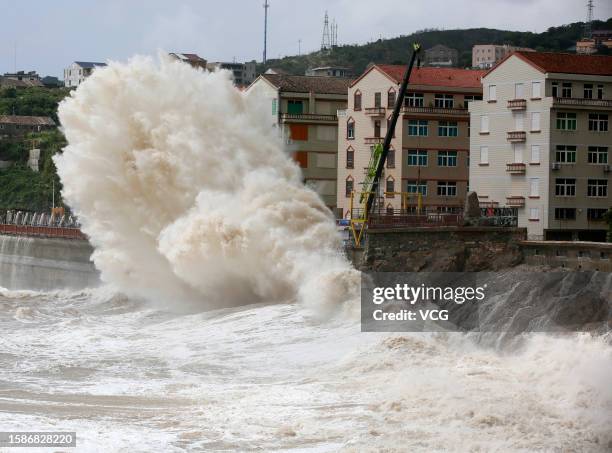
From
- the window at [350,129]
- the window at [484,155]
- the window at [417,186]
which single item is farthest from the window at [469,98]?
the window at [484,155]

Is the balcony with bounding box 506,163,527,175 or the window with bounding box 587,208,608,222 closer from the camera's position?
the window with bounding box 587,208,608,222

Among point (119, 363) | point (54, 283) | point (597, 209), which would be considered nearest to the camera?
point (119, 363)

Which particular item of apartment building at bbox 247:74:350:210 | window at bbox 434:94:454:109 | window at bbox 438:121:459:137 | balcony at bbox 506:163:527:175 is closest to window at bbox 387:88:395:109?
window at bbox 434:94:454:109

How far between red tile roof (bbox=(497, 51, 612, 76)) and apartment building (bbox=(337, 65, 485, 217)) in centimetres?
872

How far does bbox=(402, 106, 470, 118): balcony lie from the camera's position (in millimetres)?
61688

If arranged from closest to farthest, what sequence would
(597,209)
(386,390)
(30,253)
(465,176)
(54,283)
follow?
(386,390) → (597,209) → (465,176) → (54,283) → (30,253)

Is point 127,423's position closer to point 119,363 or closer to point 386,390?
point 386,390

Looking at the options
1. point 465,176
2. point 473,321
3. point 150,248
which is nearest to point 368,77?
point 465,176

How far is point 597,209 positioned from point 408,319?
17716mm

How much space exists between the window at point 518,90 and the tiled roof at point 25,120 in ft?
345

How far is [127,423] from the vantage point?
2798 centimetres

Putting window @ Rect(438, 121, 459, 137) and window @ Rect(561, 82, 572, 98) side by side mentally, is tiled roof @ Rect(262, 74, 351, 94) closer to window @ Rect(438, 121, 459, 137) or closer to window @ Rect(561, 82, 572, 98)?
window @ Rect(438, 121, 459, 137)

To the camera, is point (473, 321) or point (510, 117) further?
point (510, 117)

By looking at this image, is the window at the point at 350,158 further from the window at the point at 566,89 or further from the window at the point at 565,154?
the window at the point at 565,154
